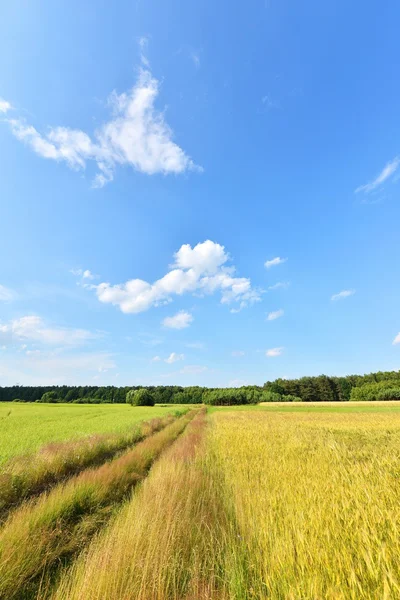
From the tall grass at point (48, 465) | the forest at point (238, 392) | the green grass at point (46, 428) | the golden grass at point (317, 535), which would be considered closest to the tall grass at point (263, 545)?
the golden grass at point (317, 535)

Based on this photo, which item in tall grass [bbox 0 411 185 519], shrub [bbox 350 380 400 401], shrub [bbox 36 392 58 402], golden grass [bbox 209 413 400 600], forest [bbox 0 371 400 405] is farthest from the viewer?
shrub [bbox 36 392 58 402]

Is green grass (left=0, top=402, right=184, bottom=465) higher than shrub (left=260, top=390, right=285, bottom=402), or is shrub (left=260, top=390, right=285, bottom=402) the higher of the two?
shrub (left=260, top=390, right=285, bottom=402)

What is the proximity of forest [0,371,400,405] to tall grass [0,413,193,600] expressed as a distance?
9727 cm

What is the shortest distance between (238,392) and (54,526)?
102 m

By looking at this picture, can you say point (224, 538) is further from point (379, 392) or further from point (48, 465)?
point (379, 392)

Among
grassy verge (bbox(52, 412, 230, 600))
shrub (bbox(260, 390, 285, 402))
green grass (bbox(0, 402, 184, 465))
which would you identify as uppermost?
shrub (bbox(260, 390, 285, 402))

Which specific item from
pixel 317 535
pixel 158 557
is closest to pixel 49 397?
pixel 158 557

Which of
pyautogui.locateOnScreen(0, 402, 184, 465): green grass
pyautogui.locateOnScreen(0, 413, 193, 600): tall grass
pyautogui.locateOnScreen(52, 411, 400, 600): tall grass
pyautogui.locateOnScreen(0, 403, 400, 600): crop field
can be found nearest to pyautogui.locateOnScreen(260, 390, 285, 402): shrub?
pyautogui.locateOnScreen(0, 402, 184, 465): green grass

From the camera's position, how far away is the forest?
328ft

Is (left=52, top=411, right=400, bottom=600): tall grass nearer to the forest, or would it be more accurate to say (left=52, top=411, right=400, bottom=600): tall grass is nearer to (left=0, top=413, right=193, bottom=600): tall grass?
(left=0, top=413, right=193, bottom=600): tall grass

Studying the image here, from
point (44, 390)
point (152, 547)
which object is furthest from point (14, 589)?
point (44, 390)

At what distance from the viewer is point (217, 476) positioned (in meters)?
7.28

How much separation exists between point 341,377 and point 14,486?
15272cm

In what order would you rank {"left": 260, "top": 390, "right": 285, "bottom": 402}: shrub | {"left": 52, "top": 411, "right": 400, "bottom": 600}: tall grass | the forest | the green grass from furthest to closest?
the forest → {"left": 260, "top": 390, "right": 285, "bottom": 402}: shrub → the green grass → {"left": 52, "top": 411, "right": 400, "bottom": 600}: tall grass
